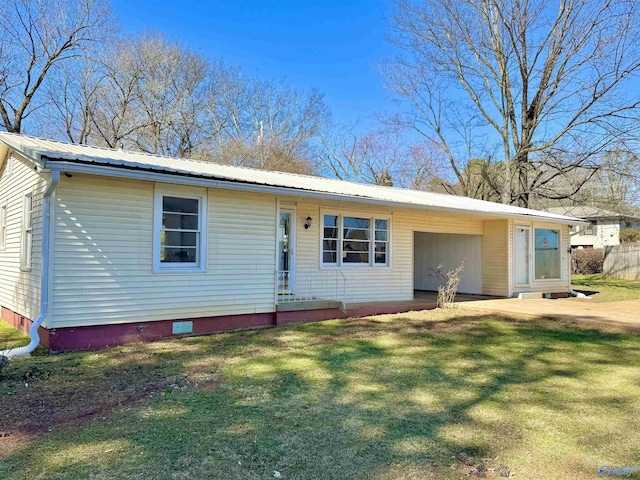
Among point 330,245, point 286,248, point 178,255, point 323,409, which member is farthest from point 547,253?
point 323,409

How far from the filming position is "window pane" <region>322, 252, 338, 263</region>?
10324mm

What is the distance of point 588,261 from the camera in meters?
25.3

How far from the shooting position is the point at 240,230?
329 inches

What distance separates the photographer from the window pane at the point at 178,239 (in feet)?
24.9

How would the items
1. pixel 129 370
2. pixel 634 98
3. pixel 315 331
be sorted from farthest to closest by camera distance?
1. pixel 634 98
2. pixel 315 331
3. pixel 129 370

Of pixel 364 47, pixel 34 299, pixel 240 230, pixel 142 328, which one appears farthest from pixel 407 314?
pixel 364 47

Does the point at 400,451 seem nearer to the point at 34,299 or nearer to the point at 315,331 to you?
the point at 315,331

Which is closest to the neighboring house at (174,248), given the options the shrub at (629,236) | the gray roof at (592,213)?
the shrub at (629,236)

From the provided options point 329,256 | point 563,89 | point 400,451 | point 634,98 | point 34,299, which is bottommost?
point 400,451

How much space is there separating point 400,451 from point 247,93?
28490mm

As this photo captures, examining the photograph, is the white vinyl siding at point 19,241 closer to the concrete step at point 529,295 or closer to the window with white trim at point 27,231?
the window with white trim at point 27,231

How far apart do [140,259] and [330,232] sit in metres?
4.58

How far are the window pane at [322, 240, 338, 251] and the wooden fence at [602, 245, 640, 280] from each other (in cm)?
1916

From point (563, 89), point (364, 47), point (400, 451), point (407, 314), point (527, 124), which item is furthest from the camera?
point (364, 47)
